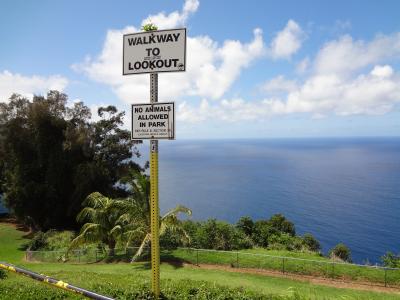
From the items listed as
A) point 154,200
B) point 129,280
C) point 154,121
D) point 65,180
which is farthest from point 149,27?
point 65,180

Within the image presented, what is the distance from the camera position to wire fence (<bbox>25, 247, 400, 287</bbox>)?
16047 mm

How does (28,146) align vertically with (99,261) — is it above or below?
above

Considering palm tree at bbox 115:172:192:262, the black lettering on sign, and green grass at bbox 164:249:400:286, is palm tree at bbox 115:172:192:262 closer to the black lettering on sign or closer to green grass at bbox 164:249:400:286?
green grass at bbox 164:249:400:286

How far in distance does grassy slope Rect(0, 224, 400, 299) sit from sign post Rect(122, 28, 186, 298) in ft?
5.12

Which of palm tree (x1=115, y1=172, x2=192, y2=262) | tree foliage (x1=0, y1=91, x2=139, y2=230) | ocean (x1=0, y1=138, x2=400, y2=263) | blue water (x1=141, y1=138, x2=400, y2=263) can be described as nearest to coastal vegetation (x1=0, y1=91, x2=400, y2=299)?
tree foliage (x1=0, y1=91, x2=139, y2=230)

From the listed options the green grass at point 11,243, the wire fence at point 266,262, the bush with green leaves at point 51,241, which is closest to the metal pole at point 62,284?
the wire fence at point 266,262

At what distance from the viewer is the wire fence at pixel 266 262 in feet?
52.6

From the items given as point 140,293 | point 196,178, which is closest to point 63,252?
point 140,293

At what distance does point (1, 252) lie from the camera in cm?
3238

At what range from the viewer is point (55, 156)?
3838cm

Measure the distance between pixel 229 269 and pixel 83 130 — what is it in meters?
25.5

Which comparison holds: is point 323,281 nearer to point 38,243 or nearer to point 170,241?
point 170,241

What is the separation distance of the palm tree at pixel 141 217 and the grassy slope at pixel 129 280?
167 centimetres

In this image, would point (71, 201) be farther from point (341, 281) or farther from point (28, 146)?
point (341, 281)
